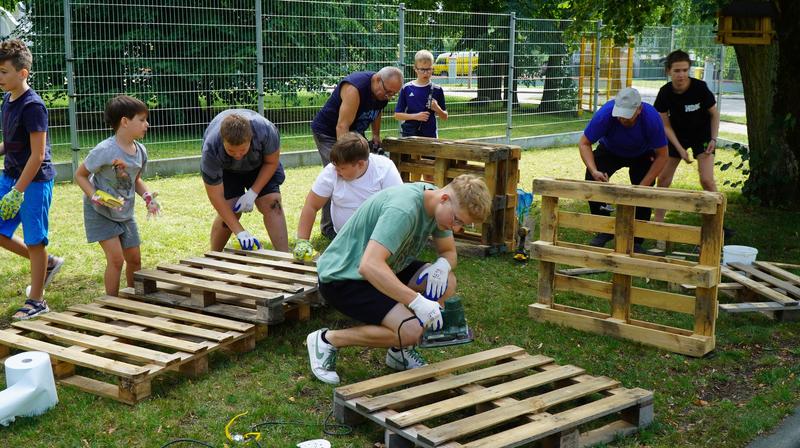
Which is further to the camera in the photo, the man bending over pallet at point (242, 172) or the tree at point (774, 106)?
the tree at point (774, 106)

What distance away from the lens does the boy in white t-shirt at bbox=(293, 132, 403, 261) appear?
16.6 feet

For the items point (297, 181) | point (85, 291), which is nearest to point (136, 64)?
point (297, 181)

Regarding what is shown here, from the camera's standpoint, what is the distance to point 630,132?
695 centimetres

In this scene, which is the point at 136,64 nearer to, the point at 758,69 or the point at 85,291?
the point at 85,291

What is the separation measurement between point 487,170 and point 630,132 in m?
1.32

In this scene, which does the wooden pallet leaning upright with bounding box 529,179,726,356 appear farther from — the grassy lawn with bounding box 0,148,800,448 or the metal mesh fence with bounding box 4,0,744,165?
the metal mesh fence with bounding box 4,0,744,165

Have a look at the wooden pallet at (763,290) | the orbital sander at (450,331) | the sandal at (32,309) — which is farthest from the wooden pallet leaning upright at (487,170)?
the sandal at (32,309)

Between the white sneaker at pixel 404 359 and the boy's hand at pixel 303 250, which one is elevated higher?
the boy's hand at pixel 303 250

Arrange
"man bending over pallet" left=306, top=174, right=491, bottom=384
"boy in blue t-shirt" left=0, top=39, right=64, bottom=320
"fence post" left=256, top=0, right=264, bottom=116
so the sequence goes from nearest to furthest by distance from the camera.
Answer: "man bending over pallet" left=306, top=174, right=491, bottom=384 < "boy in blue t-shirt" left=0, top=39, right=64, bottom=320 < "fence post" left=256, top=0, right=264, bottom=116

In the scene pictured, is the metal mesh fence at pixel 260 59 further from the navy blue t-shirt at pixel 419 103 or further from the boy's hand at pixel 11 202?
the boy's hand at pixel 11 202

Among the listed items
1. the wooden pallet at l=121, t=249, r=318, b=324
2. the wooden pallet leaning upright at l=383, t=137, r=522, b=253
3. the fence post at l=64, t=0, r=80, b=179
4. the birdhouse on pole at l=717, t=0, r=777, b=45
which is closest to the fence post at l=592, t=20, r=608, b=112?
the birdhouse on pole at l=717, t=0, r=777, b=45

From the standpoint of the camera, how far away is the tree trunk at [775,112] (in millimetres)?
9219

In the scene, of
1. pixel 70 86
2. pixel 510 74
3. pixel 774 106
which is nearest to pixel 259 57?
pixel 70 86

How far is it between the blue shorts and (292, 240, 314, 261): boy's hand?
5.63 ft
